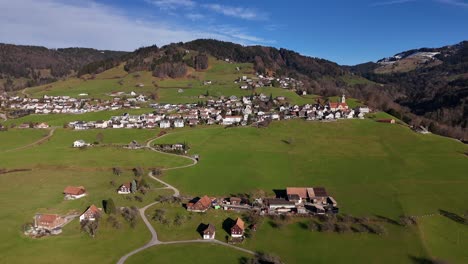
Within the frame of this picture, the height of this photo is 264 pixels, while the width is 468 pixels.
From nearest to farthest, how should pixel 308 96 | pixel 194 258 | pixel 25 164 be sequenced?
pixel 194 258 < pixel 25 164 < pixel 308 96

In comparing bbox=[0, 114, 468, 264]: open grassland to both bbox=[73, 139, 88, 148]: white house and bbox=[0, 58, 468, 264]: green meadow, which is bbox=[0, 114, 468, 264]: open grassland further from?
bbox=[73, 139, 88, 148]: white house

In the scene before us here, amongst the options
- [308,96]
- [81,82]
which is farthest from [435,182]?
[81,82]

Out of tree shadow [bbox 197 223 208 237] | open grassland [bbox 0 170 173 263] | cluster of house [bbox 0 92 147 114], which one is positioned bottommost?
open grassland [bbox 0 170 173 263]

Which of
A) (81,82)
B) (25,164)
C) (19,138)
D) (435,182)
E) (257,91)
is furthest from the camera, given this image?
(81,82)

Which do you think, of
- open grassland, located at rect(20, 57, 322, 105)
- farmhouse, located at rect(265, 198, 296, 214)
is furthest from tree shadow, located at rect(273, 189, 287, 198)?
open grassland, located at rect(20, 57, 322, 105)

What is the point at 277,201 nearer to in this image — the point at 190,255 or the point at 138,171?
the point at 190,255

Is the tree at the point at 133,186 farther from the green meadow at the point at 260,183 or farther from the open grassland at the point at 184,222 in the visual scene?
the open grassland at the point at 184,222

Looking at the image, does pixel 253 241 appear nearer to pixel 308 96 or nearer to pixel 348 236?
pixel 348 236
